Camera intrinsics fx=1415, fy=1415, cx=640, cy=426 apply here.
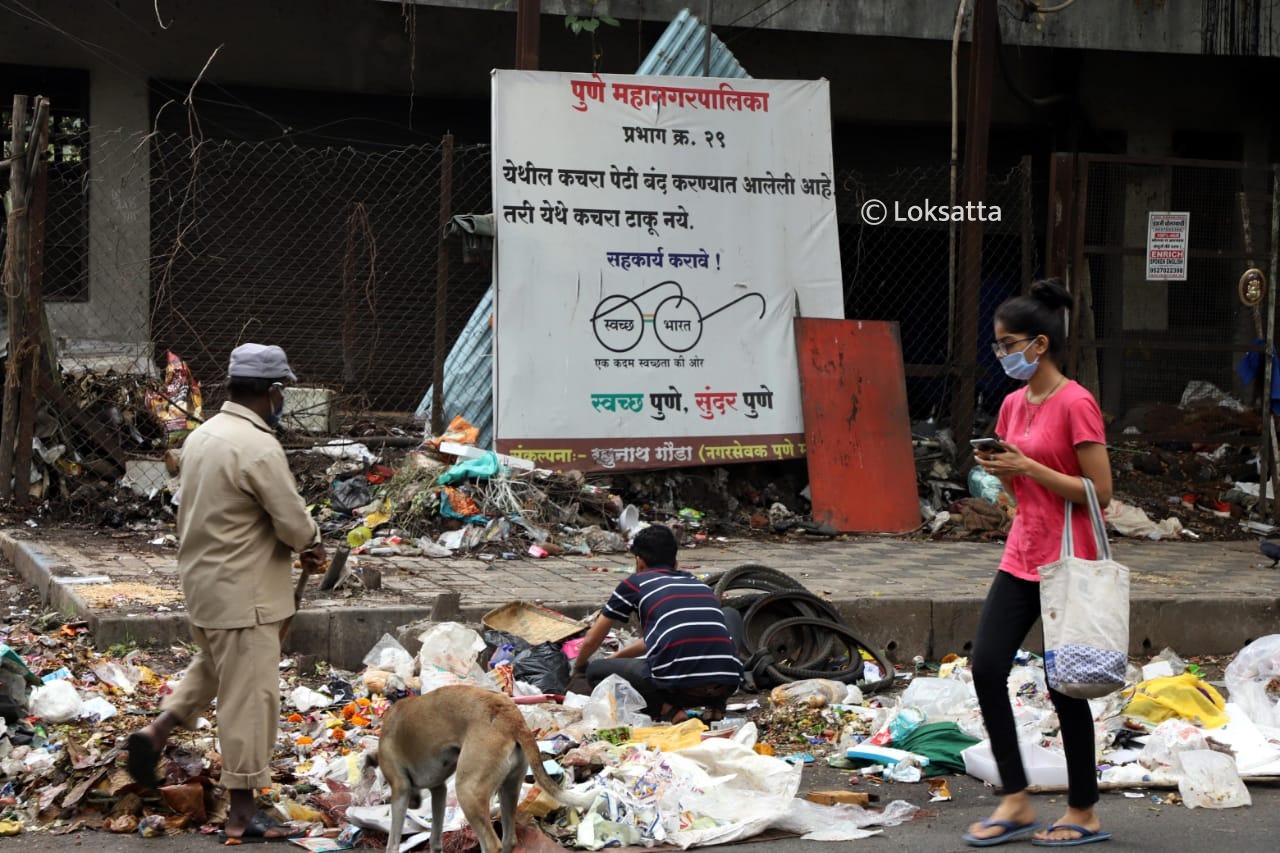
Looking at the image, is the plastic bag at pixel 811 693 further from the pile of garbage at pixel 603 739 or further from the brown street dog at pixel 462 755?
the brown street dog at pixel 462 755

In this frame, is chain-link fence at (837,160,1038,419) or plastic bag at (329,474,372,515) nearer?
plastic bag at (329,474,372,515)

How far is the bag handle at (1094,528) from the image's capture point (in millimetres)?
4129

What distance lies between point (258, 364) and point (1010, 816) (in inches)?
105

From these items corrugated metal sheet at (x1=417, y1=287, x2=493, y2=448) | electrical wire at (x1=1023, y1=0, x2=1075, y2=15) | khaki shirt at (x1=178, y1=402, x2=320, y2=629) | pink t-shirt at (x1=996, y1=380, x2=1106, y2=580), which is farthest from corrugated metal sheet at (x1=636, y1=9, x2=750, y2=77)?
khaki shirt at (x1=178, y1=402, x2=320, y2=629)

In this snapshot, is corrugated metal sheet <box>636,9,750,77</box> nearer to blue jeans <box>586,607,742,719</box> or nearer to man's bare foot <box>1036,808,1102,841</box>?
blue jeans <box>586,607,742,719</box>

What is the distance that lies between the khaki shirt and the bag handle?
2240 mm

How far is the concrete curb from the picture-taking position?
6301mm

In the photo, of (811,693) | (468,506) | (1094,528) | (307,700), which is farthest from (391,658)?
(1094,528)

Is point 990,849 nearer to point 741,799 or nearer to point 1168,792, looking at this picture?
point 741,799

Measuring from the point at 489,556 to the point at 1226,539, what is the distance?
224 inches

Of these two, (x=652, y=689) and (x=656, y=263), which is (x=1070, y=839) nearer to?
(x=652, y=689)

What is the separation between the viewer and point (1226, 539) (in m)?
10.6

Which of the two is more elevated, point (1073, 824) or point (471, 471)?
point (471, 471)

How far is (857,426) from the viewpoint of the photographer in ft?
33.6
